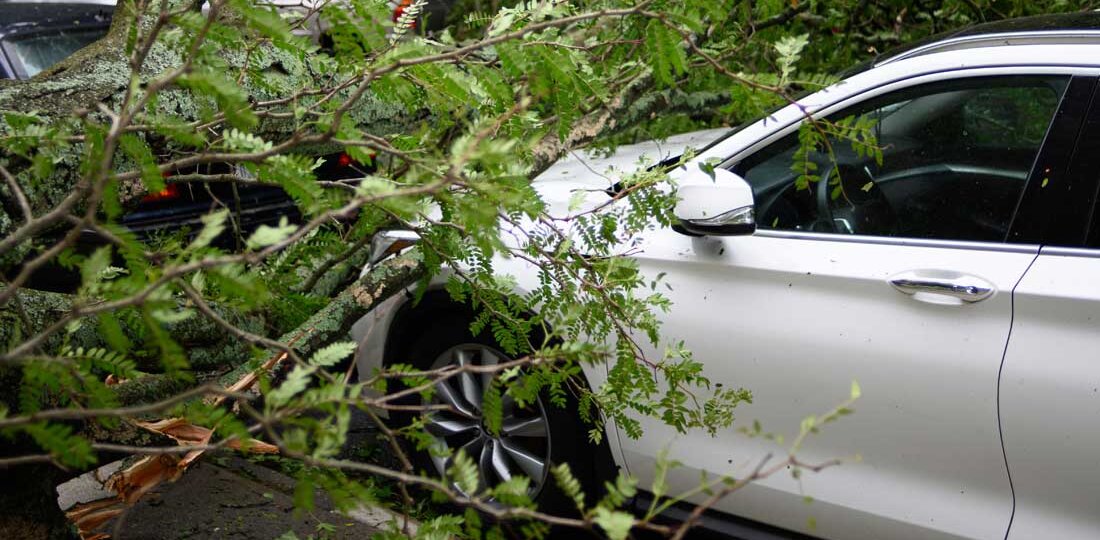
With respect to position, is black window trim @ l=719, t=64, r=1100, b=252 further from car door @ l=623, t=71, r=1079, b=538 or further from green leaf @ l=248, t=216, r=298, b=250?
green leaf @ l=248, t=216, r=298, b=250

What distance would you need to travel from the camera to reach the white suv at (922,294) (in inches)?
92.0

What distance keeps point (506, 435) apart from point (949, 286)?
1.56 m

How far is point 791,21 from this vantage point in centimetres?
462

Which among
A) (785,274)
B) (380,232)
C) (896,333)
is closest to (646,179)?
(785,274)

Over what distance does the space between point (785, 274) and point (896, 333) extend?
0.34 metres

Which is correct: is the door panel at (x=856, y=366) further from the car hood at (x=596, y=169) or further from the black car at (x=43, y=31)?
the black car at (x=43, y=31)

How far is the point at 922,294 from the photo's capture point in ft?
8.08

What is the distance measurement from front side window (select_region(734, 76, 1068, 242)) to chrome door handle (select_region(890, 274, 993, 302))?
0.55 feet

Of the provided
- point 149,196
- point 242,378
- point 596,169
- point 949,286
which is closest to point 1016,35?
point 949,286

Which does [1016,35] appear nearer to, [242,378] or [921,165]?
[921,165]

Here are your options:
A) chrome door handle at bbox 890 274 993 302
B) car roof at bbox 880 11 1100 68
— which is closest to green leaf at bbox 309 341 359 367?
chrome door handle at bbox 890 274 993 302

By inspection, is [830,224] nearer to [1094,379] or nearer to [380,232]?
[1094,379]

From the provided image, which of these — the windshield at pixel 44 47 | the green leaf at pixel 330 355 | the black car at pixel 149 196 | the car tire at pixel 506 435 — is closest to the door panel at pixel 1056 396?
the car tire at pixel 506 435

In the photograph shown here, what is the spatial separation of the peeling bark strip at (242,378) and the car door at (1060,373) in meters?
1.71
